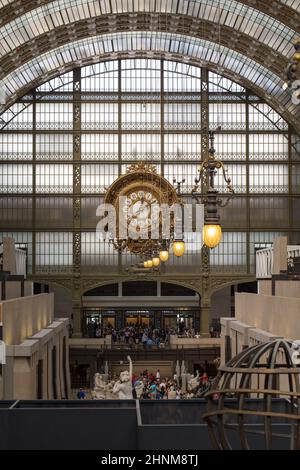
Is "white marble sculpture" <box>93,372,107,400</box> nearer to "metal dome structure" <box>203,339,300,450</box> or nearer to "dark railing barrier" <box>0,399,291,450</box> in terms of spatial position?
"dark railing barrier" <box>0,399,291,450</box>

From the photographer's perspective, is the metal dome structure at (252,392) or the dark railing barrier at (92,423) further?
the dark railing barrier at (92,423)

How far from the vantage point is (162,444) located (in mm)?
13531

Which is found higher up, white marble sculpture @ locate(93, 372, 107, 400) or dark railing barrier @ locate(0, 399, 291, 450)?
dark railing barrier @ locate(0, 399, 291, 450)

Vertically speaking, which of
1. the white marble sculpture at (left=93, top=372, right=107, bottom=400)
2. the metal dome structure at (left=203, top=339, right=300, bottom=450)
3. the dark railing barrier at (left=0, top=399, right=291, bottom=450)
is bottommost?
the white marble sculpture at (left=93, top=372, right=107, bottom=400)

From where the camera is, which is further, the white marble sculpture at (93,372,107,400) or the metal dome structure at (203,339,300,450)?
the white marble sculpture at (93,372,107,400)

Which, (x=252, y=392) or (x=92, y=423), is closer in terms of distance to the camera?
(x=252, y=392)

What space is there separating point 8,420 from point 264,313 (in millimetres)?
20889

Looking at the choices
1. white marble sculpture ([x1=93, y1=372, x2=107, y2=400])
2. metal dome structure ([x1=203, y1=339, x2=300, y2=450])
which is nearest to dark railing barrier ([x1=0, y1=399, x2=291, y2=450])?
metal dome structure ([x1=203, y1=339, x2=300, y2=450])

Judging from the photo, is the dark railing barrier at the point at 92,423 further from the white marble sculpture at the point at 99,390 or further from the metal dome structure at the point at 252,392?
the white marble sculpture at the point at 99,390

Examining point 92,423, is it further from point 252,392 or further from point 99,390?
point 99,390

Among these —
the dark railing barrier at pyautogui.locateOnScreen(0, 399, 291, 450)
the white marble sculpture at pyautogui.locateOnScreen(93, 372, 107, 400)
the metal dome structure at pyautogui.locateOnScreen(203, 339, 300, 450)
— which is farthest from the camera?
the white marble sculpture at pyautogui.locateOnScreen(93, 372, 107, 400)

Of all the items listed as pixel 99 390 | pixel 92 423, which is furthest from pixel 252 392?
pixel 99 390

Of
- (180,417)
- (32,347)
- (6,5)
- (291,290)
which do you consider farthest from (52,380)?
Answer: (180,417)

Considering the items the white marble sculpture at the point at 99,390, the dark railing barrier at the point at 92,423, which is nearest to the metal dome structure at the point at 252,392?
the dark railing barrier at the point at 92,423
